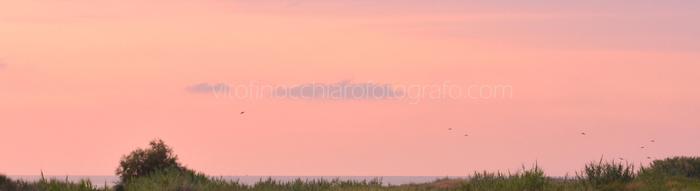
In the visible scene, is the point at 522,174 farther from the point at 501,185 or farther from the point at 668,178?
the point at 668,178

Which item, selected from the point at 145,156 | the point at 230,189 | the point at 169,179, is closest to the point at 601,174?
the point at 230,189

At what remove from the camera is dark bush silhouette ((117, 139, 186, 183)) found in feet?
146

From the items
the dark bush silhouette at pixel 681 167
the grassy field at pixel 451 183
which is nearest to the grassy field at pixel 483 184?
the grassy field at pixel 451 183

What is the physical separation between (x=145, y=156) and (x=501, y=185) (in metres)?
17.8

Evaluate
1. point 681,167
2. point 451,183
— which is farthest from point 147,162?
point 681,167

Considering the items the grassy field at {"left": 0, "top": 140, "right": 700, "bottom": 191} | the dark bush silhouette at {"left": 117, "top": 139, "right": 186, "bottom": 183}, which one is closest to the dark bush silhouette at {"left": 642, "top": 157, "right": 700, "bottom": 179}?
the grassy field at {"left": 0, "top": 140, "right": 700, "bottom": 191}

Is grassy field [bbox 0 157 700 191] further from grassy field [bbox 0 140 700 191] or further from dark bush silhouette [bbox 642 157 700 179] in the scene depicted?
dark bush silhouette [bbox 642 157 700 179]

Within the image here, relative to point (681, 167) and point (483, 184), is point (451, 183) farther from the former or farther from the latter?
point (681, 167)

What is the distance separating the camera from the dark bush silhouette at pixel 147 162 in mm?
44531

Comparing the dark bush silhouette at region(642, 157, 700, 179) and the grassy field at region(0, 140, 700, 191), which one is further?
the dark bush silhouette at region(642, 157, 700, 179)

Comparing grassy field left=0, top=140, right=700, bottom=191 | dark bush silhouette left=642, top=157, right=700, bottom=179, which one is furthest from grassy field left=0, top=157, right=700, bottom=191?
dark bush silhouette left=642, top=157, right=700, bottom=179

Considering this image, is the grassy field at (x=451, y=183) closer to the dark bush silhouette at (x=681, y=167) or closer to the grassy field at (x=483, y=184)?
the grassy field at (x=483, y=184)

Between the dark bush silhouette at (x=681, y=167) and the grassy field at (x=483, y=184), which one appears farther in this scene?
the dark bush silhouette at (x=681, y=167)

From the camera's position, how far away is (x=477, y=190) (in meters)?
32.5
